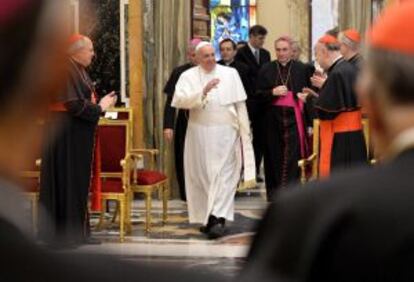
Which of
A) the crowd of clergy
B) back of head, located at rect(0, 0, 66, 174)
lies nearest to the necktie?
the crowd of clergy

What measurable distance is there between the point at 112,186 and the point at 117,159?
0.33 meters

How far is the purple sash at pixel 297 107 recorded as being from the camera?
1222cm

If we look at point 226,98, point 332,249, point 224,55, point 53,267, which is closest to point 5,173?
point 53,267

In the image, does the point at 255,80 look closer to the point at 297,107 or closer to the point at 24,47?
the point at 297,107

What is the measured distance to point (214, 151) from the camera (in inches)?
404

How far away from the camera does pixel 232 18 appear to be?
1750cm

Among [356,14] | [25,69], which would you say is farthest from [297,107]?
[25,69]

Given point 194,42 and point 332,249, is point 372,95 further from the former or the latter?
point 194,42

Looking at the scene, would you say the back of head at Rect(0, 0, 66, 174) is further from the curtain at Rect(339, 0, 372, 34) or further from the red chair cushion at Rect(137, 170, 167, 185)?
the curtain at Rect(339, 0, 372, 34)

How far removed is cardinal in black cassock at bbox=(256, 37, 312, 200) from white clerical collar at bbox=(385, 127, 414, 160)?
34.4 feet

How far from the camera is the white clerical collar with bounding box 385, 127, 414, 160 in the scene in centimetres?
168

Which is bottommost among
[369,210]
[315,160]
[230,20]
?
[315,160]

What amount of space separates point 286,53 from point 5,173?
11.6m

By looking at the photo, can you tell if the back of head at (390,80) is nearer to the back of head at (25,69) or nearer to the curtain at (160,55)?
the back of head at (25,69)
